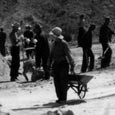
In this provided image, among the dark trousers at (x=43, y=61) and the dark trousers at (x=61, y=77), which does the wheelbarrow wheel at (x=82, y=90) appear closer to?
the dark trousers at (x=61, y=77)

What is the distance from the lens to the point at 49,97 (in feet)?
46.4

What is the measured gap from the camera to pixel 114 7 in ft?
124

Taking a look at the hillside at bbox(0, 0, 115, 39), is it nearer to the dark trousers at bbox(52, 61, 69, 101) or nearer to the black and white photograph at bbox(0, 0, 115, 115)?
the black and white photograph at bbox(0, 0, 115, 115)

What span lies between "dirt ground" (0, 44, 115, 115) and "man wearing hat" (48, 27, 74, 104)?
37cm

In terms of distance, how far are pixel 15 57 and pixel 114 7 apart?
68.7 ft

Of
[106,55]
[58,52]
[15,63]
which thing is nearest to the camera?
[58,52]

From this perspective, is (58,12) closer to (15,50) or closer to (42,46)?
(15,50)

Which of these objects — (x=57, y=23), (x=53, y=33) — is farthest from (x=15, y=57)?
(x=57, y=23)

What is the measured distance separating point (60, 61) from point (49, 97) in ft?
7.24

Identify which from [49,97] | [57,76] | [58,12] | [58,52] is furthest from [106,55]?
[58,12]

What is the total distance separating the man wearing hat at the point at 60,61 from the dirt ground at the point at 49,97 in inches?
14.5

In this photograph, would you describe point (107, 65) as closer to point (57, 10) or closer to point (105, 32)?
point (105, 32)

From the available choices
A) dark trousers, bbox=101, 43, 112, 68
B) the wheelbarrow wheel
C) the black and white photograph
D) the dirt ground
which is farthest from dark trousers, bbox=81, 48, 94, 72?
the wheelbarrow wheel

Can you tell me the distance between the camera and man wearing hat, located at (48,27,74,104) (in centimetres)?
1214
